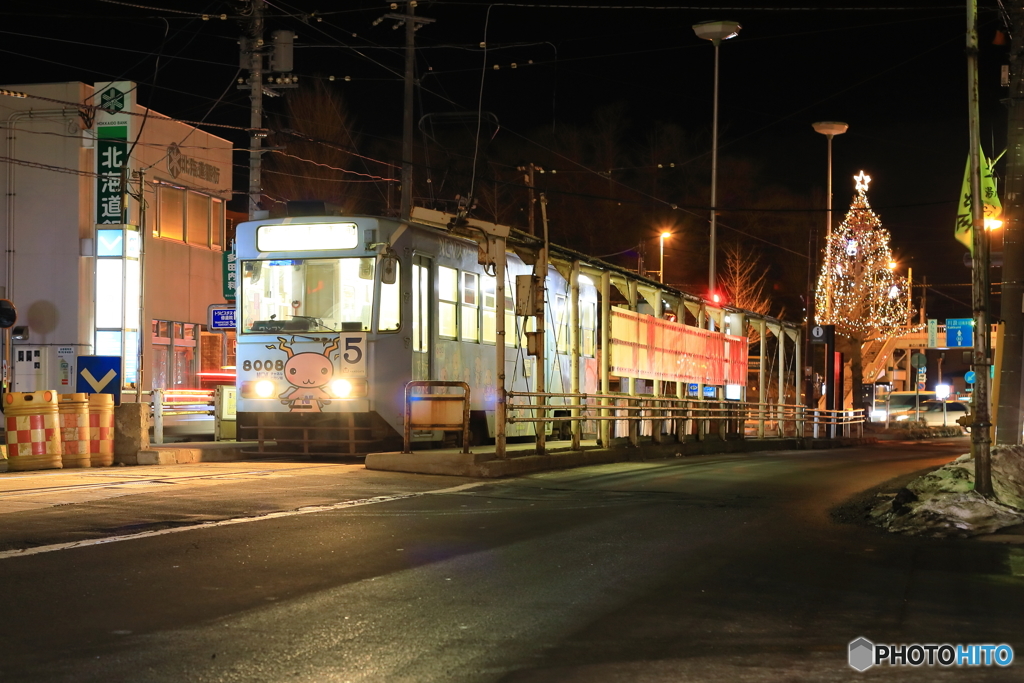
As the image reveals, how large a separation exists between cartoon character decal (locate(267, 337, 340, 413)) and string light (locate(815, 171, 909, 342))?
36.1 m

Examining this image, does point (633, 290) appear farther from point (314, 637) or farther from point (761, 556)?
point (314, 637)

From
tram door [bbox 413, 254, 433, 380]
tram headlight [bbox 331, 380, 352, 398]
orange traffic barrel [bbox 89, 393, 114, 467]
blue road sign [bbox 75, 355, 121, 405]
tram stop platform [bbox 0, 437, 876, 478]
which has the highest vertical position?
tram door [bbox 413, 254, 433, 380]

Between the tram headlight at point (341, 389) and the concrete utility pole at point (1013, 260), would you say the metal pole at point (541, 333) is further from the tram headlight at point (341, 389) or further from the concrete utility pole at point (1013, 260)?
the concrete utility pole at point (1013, 260)

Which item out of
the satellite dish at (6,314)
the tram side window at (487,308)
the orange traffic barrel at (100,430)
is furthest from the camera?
the tram side window at (487,308)

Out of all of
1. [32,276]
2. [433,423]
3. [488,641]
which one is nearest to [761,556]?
[488,641]

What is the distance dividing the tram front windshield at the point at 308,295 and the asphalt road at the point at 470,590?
18.1 ft

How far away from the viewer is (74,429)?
55.5 feet

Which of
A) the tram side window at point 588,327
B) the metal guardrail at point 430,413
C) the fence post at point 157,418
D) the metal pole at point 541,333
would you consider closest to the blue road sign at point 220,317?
the fence post at point 157,418

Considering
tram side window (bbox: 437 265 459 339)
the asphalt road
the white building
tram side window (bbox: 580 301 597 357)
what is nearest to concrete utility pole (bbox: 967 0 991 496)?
the asphalt road

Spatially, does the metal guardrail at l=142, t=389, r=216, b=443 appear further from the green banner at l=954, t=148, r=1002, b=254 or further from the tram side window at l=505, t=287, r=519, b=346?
the green banner at l=954, t=148, r=1002, b=254

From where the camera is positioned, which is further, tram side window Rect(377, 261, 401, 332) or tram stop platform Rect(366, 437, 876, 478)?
tram side window Rect(377, 261, 401, 332)

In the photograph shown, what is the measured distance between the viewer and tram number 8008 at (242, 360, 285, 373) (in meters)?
17.8

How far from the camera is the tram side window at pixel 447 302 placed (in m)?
18.7

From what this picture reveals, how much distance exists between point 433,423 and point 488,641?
10405mm
